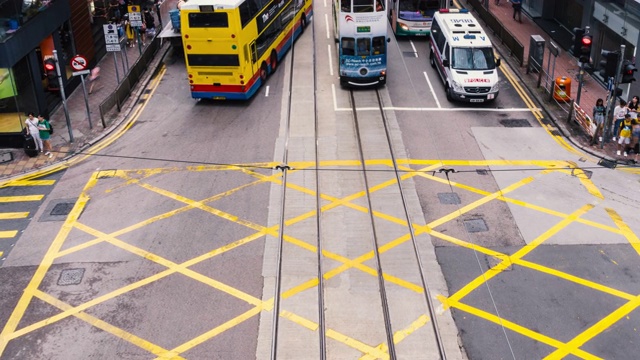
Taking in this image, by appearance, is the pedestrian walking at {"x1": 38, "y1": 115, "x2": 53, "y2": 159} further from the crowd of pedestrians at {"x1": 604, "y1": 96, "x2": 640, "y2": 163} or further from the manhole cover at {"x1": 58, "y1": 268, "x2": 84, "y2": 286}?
the crowd of pedestrians at {"x1": 604, "y1": 96, "x2": 640, "y2": 163}

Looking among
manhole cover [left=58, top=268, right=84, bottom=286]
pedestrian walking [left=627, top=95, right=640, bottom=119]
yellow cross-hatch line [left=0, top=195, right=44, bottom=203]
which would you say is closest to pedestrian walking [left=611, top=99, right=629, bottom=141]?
pedestrian walking [left=627, top=95, right=640, bottom=119]

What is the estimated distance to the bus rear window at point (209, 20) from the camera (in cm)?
2245

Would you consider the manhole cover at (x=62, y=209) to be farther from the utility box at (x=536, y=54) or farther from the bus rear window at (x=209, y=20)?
the utility box at (x=536, y=54)

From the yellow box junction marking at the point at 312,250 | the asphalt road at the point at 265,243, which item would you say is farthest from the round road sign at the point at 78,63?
the yellow box junction marking at the point at 312,250

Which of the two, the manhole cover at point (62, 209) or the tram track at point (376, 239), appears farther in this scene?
the manhole cover at point (62, 209)

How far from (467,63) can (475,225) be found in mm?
9336

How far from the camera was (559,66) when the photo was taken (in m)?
28.0

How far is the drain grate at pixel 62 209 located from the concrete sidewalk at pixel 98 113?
295 centimetres

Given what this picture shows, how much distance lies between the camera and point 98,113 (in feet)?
79.9

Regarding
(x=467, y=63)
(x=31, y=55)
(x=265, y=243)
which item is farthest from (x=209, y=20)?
(x=265, y=243)

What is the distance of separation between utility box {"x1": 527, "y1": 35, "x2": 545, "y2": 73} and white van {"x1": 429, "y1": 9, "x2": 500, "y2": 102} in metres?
2.80

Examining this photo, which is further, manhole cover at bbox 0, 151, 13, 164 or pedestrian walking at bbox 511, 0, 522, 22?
pedestrian walking at bbox 511, 0, 522, 22

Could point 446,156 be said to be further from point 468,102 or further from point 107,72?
point 107,72

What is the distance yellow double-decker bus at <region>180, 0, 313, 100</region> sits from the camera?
73.8 ft
